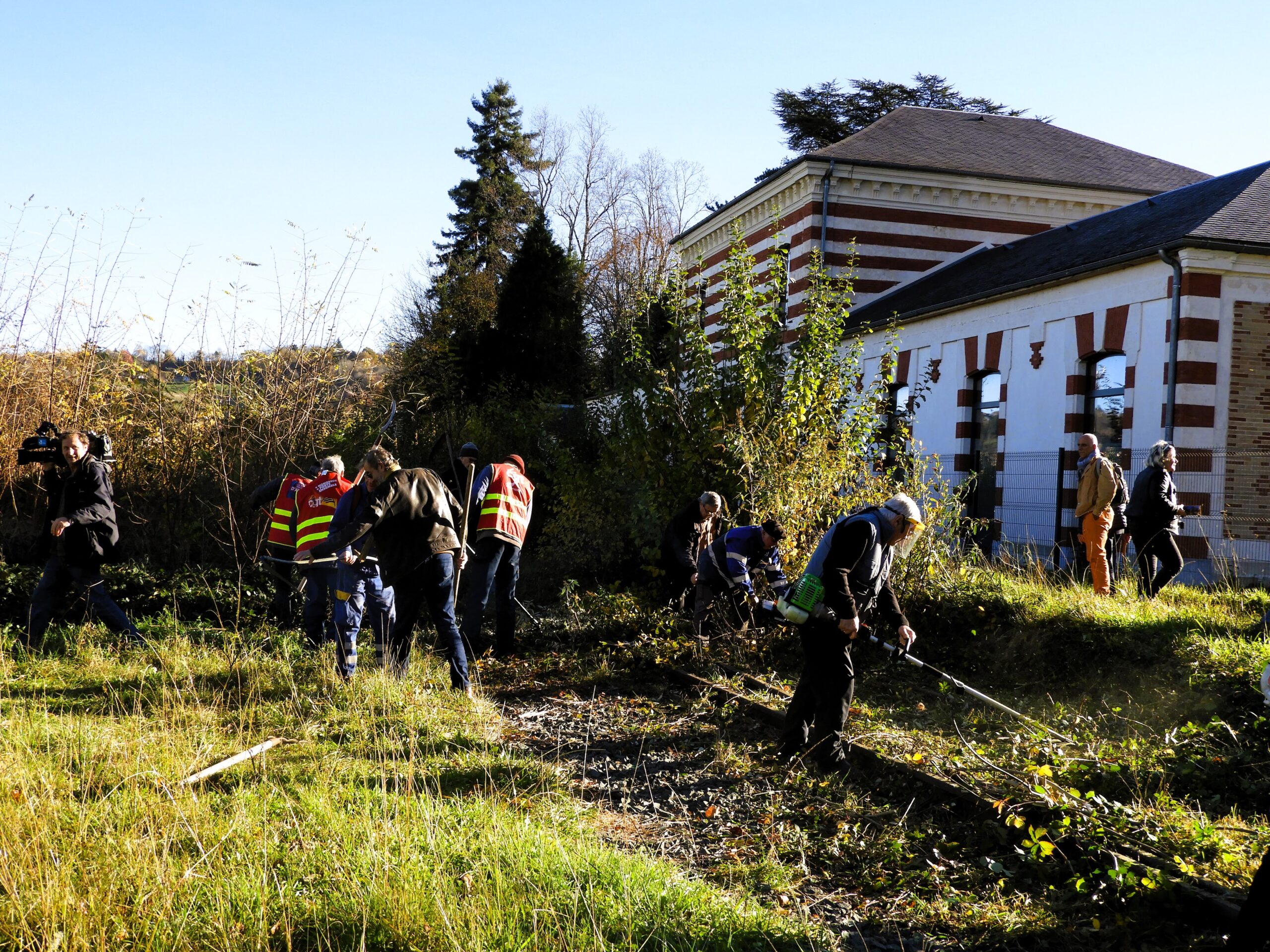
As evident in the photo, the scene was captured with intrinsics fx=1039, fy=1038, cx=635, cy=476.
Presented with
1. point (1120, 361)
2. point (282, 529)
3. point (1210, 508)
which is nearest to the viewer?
point (282, 529)

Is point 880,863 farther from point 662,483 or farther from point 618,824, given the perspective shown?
point 662,483

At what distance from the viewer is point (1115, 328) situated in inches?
678

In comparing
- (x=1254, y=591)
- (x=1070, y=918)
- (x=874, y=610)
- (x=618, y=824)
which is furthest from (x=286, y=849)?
(x=1254, y=591)

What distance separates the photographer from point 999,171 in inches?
1040

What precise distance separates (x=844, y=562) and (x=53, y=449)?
24.7 feet

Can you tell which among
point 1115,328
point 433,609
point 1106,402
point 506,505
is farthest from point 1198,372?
point 433,609

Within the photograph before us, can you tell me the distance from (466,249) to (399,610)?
42.3 metres

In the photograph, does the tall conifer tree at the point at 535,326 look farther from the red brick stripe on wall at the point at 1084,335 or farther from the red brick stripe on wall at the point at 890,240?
the red brick stripe on wall at the point at 1084,335

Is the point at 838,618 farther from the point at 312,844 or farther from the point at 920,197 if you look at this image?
the point at 920,197

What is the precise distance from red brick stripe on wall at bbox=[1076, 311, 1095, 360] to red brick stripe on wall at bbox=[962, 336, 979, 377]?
271 cm

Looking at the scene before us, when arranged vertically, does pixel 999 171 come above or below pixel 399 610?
above

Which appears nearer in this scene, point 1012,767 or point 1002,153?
point 1012,767

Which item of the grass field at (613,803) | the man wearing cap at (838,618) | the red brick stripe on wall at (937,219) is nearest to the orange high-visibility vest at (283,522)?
the grass field at (613,803)

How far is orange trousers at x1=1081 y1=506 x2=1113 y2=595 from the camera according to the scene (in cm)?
1130
